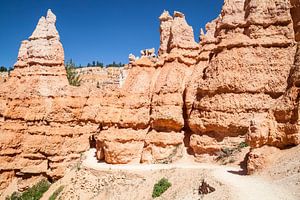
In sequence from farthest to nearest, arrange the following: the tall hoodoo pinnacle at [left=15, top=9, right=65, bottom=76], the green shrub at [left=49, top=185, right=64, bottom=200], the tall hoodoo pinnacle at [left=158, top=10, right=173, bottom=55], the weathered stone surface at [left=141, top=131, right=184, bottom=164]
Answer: the tall hoodoo pinnacle at [left=158, top=10, right=173, bottom=55] < the tall hoodoo pinnacle at [left=15, top=9, right=65, bottom=76] < the green shrub at [left=49, top=185, right=64, bottom=200] < the weathered stone surface at [left=141, top=131, right=184, bottom=164]

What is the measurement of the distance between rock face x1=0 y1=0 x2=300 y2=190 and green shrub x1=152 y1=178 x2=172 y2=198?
404 cm

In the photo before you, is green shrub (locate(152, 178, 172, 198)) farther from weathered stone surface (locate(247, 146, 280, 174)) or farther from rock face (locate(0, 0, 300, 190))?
weathered stone surface (locate(247, 146, 280, 174))

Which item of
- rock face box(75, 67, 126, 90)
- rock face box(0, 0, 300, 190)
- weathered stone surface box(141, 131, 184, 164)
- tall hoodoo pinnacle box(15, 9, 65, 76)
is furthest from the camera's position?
rock face box(75, 67, 126, 90)

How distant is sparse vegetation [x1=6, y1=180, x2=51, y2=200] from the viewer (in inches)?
1026

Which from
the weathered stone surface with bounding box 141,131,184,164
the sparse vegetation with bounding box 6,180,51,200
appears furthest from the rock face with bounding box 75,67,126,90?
the sparse vegetation with bounding box 6,180,51,200

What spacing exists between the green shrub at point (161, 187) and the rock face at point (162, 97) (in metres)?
4.04

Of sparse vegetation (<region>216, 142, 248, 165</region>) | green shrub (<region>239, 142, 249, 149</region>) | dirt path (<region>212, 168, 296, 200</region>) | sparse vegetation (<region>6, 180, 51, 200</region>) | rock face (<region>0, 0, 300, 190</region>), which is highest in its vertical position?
rock face (<region>0, 0, 300, 190</region>)

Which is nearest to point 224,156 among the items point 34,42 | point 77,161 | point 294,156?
point 294,156

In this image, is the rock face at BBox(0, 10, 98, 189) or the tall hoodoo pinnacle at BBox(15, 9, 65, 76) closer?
the rock face at BBox(0, 10, 98, 189)

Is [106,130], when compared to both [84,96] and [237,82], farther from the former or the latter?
[237,82]

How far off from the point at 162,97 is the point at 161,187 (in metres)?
7.91

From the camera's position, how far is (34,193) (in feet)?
86.0

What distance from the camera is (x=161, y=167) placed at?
2316 centimetres

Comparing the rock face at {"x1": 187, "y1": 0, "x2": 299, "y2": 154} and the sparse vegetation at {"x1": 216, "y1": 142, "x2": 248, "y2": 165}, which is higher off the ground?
the rock face at {"x1": 187, "y1": 0, "x2": 299, "y2": 154}
